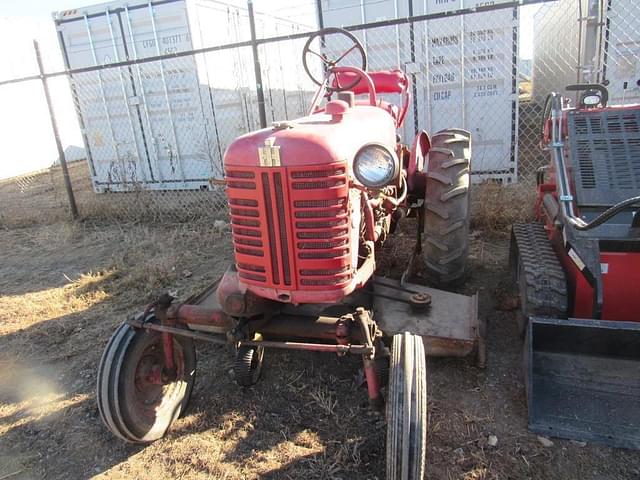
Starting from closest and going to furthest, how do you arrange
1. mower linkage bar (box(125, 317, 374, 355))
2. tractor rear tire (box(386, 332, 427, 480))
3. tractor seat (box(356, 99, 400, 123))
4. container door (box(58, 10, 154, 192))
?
tractor rear tire (box(386, 332, 427, 480)), mower linkage bar (box(125, 317, 374, 355)), tractor seat (box(356, 99, 400, 123)), container door (box(58, 10, 154, 192))

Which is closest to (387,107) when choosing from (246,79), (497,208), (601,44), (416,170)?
(416,170)

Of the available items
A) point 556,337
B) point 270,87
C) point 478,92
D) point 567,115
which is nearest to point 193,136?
point 270,87

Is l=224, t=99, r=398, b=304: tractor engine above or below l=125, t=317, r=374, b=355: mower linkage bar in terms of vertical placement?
above

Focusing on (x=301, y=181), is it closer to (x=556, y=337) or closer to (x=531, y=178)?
(x=556, y=337)

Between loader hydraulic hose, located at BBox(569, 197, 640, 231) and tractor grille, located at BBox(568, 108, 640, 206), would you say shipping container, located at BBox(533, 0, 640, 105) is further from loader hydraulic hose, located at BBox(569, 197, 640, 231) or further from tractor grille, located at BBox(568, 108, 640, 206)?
loader hydraulic hose, located at BBox(569, 197, 640, 231)

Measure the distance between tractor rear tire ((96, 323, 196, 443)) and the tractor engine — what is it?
688mm

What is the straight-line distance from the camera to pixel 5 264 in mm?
5859

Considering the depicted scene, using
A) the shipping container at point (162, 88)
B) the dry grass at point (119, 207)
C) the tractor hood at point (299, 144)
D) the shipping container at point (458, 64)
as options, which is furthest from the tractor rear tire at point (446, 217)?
the shipping container at point (162, 88)

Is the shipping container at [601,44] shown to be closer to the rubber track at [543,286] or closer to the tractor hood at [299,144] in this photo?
the rubber track at [543,286]

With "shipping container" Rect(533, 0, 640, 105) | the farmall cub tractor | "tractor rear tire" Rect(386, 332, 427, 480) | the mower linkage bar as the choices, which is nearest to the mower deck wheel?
the farmall cub tractor

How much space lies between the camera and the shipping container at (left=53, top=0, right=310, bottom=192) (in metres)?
7.53

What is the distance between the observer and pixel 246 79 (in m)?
7.90

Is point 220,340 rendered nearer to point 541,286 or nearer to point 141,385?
point 141,385

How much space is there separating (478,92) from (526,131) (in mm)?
3356
